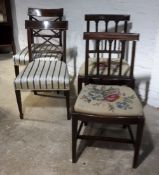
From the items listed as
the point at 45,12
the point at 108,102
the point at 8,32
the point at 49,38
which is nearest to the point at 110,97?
the point at 108,102

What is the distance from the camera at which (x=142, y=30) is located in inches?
95.2

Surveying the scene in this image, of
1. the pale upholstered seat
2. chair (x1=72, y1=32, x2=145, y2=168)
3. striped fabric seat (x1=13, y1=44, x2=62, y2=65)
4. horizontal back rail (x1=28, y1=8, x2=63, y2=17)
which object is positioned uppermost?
horizontal back rail (x1=28, y1=8, x2=63, y2=17)

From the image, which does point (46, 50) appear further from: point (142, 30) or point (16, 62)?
point (142, 30)

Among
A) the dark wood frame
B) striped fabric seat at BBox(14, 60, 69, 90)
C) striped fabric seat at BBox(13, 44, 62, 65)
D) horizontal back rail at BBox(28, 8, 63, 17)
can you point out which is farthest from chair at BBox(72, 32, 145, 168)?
the dark wood frame

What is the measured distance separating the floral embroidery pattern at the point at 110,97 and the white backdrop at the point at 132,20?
0.75 meters

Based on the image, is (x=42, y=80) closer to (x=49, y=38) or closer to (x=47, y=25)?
(x=47, y=25)

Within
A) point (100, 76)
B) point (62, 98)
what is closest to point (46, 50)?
point (62, 98)

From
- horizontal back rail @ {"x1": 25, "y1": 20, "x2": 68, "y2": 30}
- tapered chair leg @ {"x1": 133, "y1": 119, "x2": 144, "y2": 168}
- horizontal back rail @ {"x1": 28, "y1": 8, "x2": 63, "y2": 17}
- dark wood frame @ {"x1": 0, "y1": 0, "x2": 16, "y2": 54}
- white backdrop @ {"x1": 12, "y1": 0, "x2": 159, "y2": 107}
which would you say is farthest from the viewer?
dark wood frame @ {"x1": 0, "y1": 0, "x2": 16, "y2": 54}

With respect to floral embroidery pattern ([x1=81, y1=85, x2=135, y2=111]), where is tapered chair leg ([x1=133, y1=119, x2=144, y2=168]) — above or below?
below

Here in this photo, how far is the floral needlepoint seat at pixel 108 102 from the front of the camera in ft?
5.09

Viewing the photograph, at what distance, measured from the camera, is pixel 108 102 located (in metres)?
1.64

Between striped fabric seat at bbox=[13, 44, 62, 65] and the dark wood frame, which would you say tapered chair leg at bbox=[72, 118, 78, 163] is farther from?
the dark wood frame

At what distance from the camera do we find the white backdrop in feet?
7.70

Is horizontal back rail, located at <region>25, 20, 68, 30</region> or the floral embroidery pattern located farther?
horizontal back rail, located at <region>25, 20, 68, 30</region>
